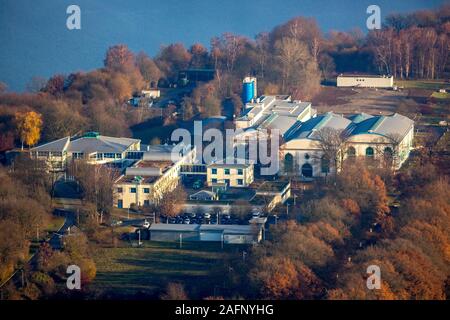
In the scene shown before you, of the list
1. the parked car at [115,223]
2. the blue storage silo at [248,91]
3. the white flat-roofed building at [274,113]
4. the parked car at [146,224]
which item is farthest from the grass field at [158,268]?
the blue storage silo at [248,91]

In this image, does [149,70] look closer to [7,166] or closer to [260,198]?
[7,166]

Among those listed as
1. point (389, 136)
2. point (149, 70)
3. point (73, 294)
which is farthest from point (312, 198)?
point (149, 70)

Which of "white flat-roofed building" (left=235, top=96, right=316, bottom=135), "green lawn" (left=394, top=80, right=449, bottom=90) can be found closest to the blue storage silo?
"white flat-roofed building" (left=235, top=96, right=316, bottom=135)

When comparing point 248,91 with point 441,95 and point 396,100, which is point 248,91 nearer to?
point 396,100

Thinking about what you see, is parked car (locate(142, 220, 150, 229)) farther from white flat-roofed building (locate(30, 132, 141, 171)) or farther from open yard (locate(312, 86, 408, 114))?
open yard (locate(312, 86, 408, 114))

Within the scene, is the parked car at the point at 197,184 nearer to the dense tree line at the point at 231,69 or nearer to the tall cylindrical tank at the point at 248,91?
the dense tree line at the point at 231,69

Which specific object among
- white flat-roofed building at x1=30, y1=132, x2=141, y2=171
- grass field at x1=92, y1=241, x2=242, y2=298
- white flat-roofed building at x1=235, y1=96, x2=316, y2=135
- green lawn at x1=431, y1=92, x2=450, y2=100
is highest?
green lawn at x1=431, y1=92, x2=450, y2=100

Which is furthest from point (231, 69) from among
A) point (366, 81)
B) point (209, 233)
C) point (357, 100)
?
point (209, 233)

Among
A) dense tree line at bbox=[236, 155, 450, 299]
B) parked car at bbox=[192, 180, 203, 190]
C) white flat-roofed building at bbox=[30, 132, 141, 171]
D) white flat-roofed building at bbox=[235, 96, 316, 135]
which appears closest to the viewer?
dense tree line at bbox=[236, 155, 450, 299]

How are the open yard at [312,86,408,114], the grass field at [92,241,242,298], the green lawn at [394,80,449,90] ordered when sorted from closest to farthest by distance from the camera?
the grass field at [92,241,242,298]
the open yard at [312,86,408,114]
the green lawn at [394,80,449,90]
